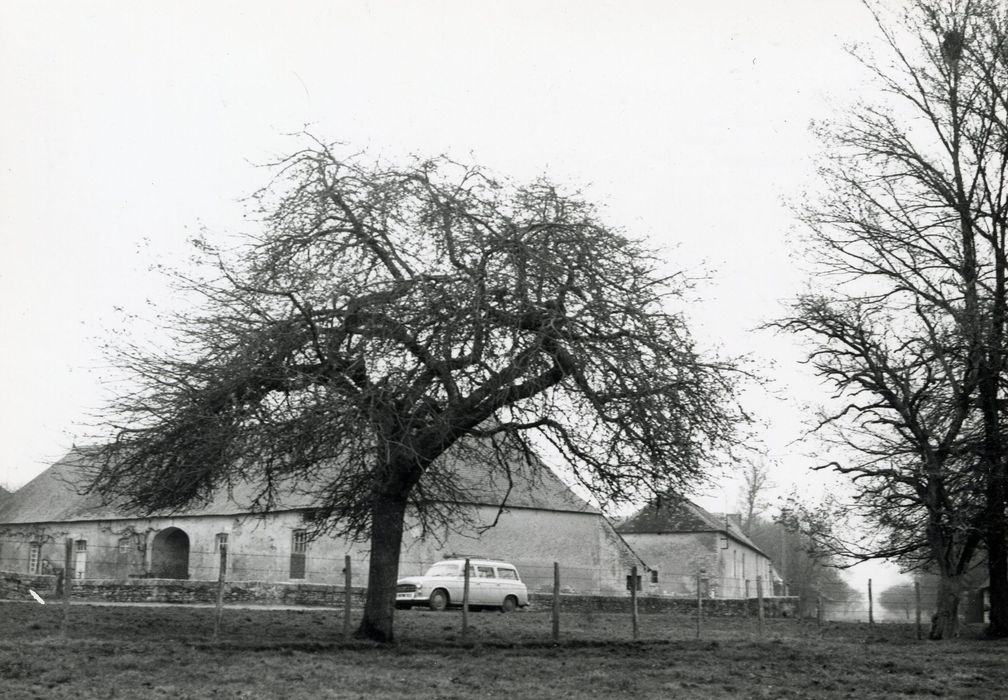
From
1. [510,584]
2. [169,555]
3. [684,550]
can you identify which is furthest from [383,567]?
[684,550]

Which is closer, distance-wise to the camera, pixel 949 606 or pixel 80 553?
pixel 949 606

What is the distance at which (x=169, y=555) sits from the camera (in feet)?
157

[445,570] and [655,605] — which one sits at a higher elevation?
[445,570]

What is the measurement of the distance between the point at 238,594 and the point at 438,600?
6383 mm

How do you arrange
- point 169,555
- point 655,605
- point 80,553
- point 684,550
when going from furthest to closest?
1. point 684,550
2. point 80,553
3. point 169,555
4. point 655,605

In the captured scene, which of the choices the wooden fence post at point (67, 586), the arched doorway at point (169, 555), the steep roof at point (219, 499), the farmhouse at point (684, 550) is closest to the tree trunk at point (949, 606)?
the steep roof at point (219, 499)

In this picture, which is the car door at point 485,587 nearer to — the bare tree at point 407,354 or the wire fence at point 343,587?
the wire fence at point 343,587

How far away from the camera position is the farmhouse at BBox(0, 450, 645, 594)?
41.5 meters

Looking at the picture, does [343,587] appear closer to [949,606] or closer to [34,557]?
[949,606]

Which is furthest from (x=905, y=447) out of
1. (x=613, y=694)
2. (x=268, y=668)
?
(x=268, y=668)

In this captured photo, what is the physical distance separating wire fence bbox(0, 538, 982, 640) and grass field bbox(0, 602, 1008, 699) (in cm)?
103

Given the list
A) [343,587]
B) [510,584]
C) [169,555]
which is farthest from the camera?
[169,555]

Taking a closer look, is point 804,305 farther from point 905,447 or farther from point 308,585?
point 308,585

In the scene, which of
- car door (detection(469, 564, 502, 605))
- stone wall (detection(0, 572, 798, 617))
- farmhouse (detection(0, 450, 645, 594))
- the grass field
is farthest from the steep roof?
the grass field
